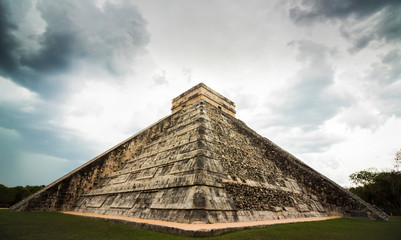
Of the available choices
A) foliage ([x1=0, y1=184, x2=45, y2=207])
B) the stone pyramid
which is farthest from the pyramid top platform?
foliage ([x1=0, y1=184, x2=45, y2=207])

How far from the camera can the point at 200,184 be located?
17.6 ft

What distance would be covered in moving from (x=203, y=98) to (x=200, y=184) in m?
8.22

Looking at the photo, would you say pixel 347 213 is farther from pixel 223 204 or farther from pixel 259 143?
pixel 223 204

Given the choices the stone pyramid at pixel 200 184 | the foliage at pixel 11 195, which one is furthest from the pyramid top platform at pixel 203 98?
the foliage at pixel 11 195

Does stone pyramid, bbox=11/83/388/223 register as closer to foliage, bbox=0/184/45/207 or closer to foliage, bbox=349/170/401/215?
foliage, bbox=0/184/45/207

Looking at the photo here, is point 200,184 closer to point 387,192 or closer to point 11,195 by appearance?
point 11,195

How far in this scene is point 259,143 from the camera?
11812mm

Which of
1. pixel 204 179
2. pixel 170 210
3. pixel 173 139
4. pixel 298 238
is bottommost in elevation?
pixel 298 238

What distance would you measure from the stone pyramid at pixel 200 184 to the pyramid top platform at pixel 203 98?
5.72ft

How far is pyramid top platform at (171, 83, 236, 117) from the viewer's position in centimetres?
1311

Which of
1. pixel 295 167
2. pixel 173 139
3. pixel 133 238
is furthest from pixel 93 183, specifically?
pixel 295 167

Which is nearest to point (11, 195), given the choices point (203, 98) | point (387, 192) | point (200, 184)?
point (203, 98)

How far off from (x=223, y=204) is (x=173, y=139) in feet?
14.9

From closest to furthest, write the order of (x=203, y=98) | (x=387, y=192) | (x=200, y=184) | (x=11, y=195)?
(x=200, y=184), (x=203, y=98), (x=11, y=195), (x=387, y=192)
